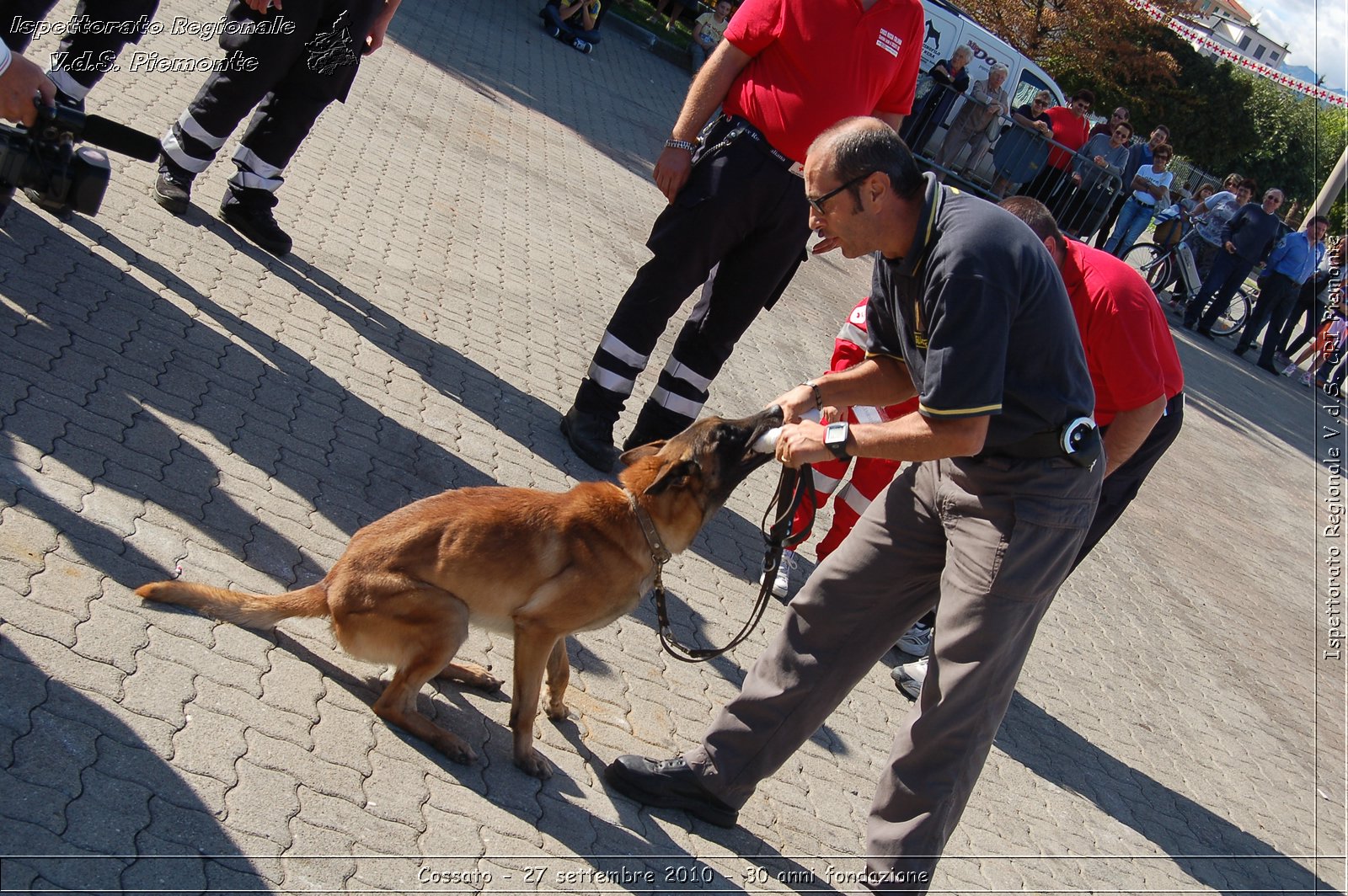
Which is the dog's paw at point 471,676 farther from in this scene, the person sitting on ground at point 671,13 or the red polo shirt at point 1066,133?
the person sitting on ground at point 671,13

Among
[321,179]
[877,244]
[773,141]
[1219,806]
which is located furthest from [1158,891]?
[321,179]

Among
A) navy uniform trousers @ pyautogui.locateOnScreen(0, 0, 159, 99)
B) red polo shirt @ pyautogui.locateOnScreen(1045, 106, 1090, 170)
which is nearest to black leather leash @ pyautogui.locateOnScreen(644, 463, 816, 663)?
navy uniform trousers @ pyautogui.locateOnScreen(0, 0, 159, 99)

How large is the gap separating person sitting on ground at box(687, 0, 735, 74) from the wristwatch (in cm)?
1574

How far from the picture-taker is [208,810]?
9.52 feet

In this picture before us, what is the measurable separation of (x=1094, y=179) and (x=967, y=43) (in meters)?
3.47

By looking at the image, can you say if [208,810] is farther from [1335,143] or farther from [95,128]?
[1335,143]

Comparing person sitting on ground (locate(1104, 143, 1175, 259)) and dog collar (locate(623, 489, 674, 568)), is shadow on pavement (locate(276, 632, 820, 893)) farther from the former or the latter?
person sitting on ground (locate(1104, 143, 1175, 259))

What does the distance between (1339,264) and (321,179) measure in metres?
16.2

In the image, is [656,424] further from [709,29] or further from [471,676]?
[709,29]

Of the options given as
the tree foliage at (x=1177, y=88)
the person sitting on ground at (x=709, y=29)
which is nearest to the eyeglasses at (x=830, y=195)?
A: the person sitting on ground at (x=709, y=29)

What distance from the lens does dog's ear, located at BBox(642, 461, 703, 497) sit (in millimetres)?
3770

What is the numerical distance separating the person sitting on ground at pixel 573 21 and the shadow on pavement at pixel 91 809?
15645 mm

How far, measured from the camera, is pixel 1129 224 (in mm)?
18281

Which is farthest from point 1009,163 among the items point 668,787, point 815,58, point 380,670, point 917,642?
point 380,670
